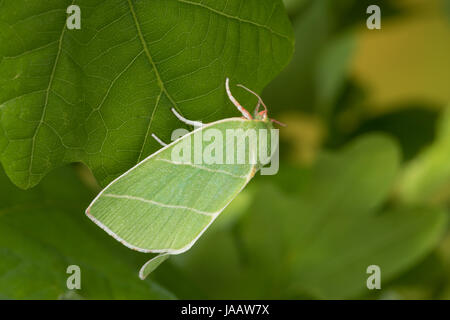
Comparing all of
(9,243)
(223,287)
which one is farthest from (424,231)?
(9,243)

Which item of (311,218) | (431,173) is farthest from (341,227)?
(431,173)

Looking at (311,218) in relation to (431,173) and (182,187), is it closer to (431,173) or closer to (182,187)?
(431,173)

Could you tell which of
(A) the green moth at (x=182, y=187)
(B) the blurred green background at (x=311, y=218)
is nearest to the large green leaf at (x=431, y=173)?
(B) the blurred green background at (x=311, y=218)

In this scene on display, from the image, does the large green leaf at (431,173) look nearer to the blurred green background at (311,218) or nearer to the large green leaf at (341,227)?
the blurred green background at (311,218)

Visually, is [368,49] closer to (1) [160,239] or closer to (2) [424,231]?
(2) [424,231]

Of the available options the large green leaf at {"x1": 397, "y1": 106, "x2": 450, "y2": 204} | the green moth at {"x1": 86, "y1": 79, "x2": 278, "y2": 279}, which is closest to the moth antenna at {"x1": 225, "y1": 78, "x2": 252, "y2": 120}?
the green moth at {"x1": 86, "y1": 79, "x2": 278, "y2": 279}

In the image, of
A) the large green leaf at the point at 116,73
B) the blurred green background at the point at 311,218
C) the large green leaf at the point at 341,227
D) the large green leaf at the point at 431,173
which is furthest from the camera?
the large green leaf at the point at 431,173
